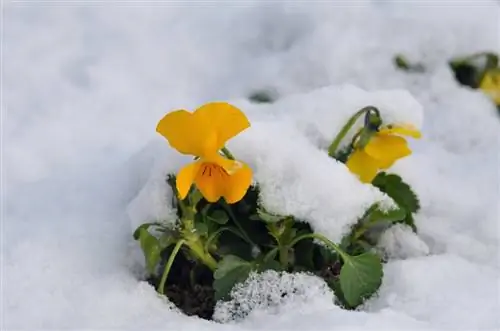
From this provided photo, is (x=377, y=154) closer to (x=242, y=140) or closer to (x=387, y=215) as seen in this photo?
(x=387, y=215)

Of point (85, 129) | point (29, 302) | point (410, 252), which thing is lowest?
point (29, 302)

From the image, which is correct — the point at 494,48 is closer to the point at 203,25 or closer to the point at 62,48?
the point at 203,25

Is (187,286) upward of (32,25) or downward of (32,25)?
downward

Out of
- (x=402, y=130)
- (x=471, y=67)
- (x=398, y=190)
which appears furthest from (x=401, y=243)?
(x=471, y=67)

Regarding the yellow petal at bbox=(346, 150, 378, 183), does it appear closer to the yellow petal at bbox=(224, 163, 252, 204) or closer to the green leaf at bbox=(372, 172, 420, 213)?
the green leaf at bbox=(372, 172, 420, 213)

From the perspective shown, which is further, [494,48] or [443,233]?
[494,48]

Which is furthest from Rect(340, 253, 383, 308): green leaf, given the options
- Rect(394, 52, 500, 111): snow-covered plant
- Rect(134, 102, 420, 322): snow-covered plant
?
Rect(394, 52, 500, 111): snow-covered plant

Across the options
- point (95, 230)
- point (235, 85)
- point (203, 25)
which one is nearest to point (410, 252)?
point (95, 230)
